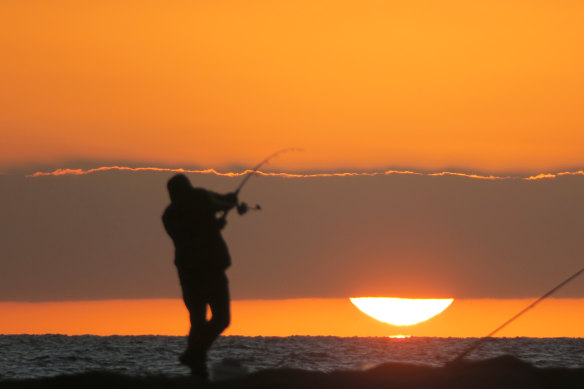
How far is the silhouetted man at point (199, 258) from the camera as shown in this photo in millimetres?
12383

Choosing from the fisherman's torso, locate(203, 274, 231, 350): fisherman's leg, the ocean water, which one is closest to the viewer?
the fisherman's torso

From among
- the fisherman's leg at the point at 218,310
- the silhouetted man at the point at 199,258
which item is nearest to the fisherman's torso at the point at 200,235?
the silhouetted man at the point at 199,258

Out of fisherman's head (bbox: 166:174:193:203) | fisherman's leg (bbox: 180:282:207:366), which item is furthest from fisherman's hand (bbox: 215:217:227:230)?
fisherman's leg (bbox: 180:282:207:366)

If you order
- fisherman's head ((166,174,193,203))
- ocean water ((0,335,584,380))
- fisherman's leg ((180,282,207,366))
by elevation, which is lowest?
fisherman's leg ((180,282,207,366))

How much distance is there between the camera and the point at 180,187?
1242 centimetres

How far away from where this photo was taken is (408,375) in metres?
12.6

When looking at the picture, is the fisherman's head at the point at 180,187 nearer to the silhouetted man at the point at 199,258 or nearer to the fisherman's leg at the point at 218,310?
the silhouetted man at the point at 199,258

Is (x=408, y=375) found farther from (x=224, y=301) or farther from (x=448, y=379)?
(x=224, y=301)

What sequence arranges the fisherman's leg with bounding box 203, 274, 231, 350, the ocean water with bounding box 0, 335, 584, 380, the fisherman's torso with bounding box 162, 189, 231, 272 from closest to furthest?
the fisherman's torso with bounding box 162, 189, 231, 272 < the fisherman's leg with bounding box 203, 274, 231, 350 < the ocean water with bounding box 0, 335, 584, 380

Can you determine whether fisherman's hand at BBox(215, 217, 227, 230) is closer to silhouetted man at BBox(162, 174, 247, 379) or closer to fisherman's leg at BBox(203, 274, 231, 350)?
silhouetted man at BBox(162, 174, 247, 379)

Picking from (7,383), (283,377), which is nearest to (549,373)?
(283,377)

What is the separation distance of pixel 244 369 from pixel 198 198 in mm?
2048

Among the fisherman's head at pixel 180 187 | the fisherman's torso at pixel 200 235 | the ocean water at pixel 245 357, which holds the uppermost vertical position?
the ocean water at pixel 245 357

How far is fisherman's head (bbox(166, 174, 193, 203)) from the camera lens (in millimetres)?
12406
